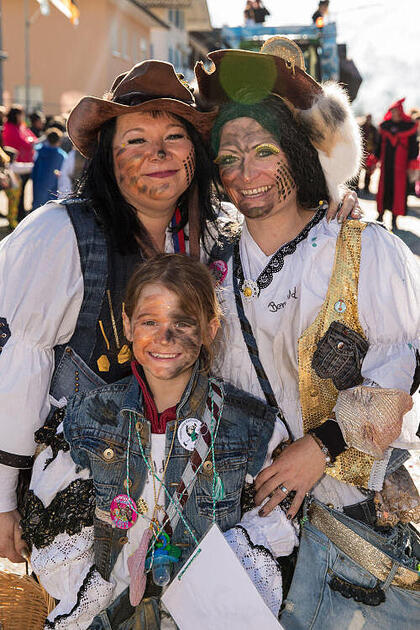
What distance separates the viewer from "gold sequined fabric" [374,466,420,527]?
8.25 feet

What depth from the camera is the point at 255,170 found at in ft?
8.49

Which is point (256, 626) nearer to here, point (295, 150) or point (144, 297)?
point (144, 297)

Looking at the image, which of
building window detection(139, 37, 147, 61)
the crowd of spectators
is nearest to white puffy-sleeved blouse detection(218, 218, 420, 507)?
the crowd of spectators

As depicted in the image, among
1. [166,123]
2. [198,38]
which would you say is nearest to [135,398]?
[166,123]

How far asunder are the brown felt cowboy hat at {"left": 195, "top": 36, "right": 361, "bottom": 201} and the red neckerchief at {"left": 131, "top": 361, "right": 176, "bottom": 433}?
97 centimetres

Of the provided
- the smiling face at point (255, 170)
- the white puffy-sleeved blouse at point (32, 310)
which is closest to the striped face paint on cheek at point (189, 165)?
the smiling face at point (255, 170)

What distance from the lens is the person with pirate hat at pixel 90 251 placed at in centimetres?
240

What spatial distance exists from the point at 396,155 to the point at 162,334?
10905mm

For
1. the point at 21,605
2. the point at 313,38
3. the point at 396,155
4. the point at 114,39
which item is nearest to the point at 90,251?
the point at 21,605

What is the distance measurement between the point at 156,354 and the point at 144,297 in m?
0.19

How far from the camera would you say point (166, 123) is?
2.63 m

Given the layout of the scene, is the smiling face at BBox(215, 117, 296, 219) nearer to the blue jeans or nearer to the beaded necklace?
the beaded necklace

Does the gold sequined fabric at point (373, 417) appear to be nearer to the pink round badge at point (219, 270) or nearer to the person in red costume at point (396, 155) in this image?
the pink round badge at point (219, 270)

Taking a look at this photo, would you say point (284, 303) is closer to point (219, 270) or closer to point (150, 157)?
point (219, 270)
